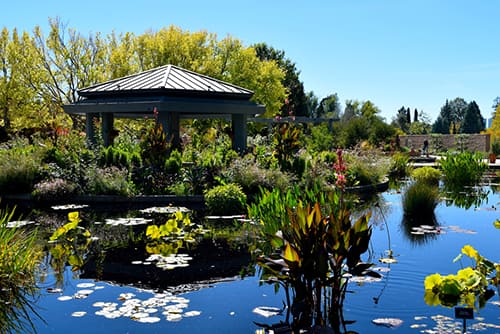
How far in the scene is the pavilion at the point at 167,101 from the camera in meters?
15.8

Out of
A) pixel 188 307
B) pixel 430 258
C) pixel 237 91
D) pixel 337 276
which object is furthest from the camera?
pixel 237 91

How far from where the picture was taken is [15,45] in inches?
1181

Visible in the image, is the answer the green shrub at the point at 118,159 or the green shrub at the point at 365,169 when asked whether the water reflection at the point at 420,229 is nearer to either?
the green shrub at the point at 365,169

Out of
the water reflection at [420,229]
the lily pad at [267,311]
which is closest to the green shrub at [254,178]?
the water reflection at [420,229]

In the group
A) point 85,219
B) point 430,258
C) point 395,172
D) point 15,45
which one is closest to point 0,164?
point 85,219

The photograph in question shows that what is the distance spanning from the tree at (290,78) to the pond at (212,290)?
40.7m

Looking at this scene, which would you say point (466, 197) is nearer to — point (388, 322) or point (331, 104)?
point (388, 322)

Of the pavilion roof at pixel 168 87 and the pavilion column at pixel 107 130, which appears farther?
the pavilion column at pixel 107 130

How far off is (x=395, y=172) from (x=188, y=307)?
15.7m

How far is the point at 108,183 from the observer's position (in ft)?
40.5

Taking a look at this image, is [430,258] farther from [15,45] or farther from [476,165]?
[15,45]

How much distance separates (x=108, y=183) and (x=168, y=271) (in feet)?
21.5

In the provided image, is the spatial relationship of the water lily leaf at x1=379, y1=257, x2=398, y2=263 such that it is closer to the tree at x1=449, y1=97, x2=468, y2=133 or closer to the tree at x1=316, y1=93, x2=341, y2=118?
the tree at x1=316, y1=93, x2=341, y2=118

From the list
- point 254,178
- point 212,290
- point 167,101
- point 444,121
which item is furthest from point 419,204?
point 444,121
